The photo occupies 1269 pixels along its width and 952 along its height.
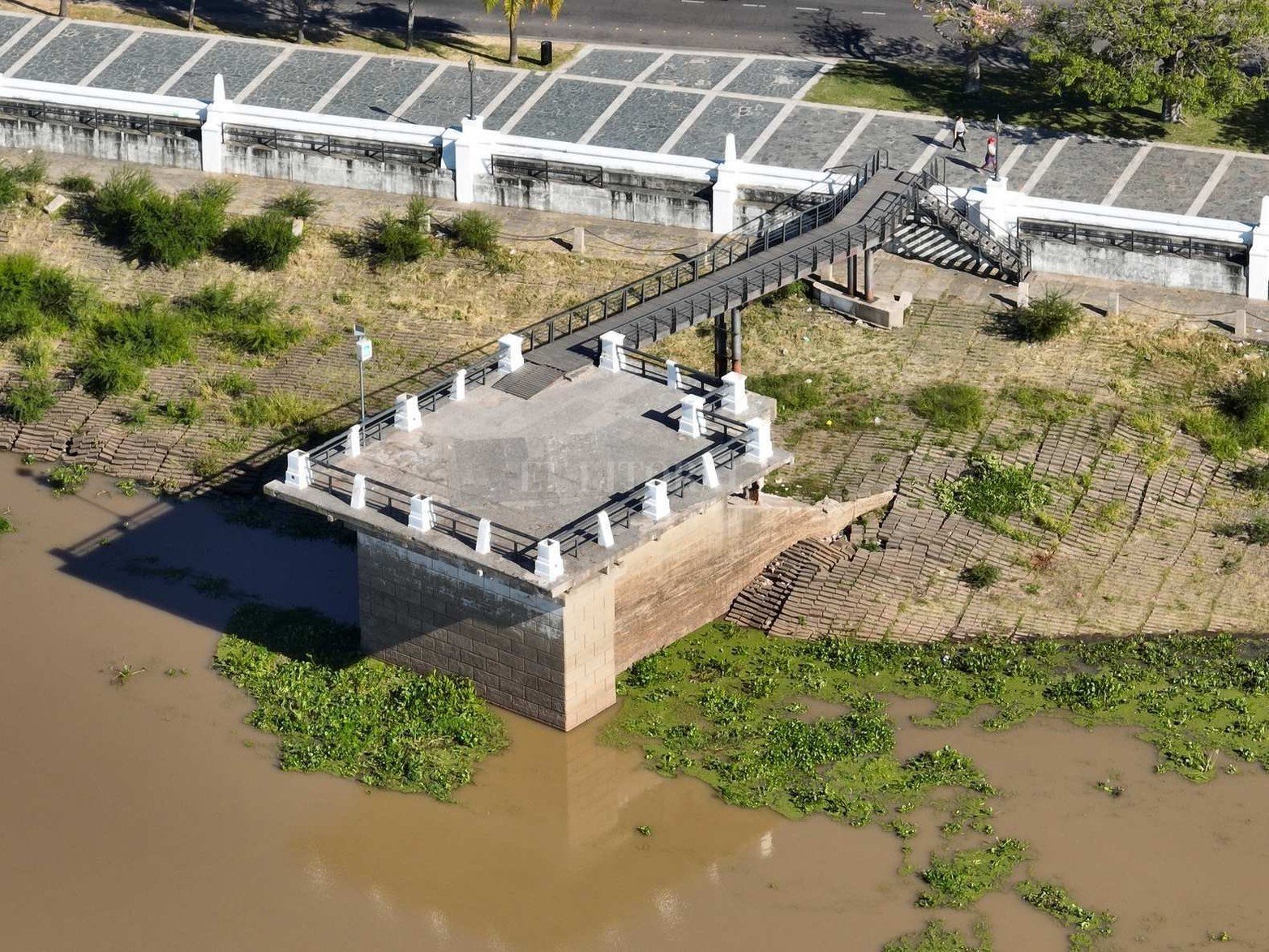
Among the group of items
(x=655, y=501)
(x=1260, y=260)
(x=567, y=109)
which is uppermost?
(x=567, y=109)

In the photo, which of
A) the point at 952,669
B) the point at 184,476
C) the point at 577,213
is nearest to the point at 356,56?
the point at 577,213

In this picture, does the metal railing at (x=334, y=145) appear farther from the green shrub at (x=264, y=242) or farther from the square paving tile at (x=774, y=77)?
the square paving tile at (x=774, y=77)

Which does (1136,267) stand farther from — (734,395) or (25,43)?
(25,43)

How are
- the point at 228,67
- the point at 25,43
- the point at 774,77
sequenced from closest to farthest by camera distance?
the point at 774,77
the point at 228,67
the point at 25,43

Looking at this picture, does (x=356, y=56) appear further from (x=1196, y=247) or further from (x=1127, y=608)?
(x=1127, y=608)

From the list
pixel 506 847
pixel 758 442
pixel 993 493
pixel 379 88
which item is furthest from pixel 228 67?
pixel 506 847

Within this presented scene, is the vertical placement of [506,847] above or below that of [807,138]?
below

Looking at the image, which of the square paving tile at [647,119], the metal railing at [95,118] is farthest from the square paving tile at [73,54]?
the square paving tile at [647,119]

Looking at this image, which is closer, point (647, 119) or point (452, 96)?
point (647, 119)
